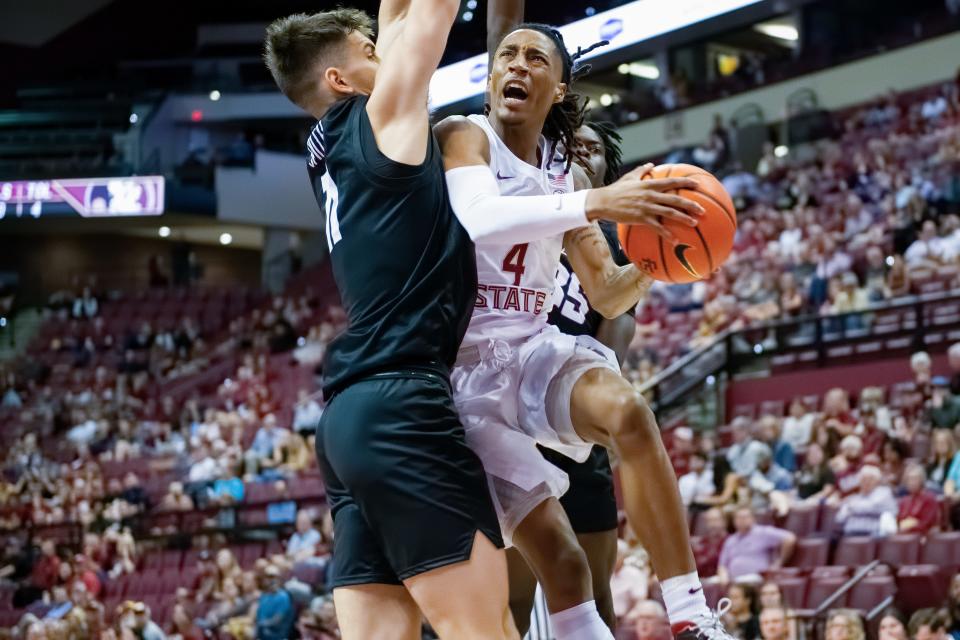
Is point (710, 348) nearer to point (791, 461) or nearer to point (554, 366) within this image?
point (791, 461)

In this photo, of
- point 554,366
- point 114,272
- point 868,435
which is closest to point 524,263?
point 554,366

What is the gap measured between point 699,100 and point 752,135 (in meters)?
2.09

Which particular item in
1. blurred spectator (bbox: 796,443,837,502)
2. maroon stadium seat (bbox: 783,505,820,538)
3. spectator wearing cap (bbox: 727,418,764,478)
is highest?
spectator wearing cap (bbox: 727,418,764,478)

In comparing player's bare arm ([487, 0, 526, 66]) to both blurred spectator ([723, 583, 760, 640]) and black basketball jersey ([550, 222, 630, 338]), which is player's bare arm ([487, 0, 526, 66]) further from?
blurred spectator ([723, 583, 760, 640])

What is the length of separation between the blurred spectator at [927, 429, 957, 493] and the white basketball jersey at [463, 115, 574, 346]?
17.9 feet

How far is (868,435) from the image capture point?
9.27m

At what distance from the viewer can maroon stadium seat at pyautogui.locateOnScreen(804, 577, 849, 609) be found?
7754 mm

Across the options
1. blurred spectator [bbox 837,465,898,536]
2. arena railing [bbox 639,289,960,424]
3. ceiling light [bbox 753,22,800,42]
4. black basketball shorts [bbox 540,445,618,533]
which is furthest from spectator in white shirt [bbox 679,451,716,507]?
ceiling light [bbox 753,22,800,42]

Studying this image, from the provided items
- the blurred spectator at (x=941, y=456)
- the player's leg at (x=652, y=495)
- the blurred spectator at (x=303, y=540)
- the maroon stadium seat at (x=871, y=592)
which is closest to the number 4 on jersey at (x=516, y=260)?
the player's leg at (x=652, y=495)

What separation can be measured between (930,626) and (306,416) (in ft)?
32.3

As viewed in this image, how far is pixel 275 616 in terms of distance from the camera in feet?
32.5

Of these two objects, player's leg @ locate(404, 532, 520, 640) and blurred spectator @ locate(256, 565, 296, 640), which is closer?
player's leg @ locate(404, 532, 520, 640)

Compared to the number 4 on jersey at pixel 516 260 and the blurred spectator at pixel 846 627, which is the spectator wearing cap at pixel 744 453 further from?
the number 4 on jersey at pixel 516 260

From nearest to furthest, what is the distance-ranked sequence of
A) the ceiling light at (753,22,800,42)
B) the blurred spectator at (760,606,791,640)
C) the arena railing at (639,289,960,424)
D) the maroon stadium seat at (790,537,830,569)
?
the blurred spectator at (760,606,791,640)
the maroon stadium seat at (790,537,830,569)
the arena railing at (639,289,960,424)
the ceiling light at (753,22,800,42)
